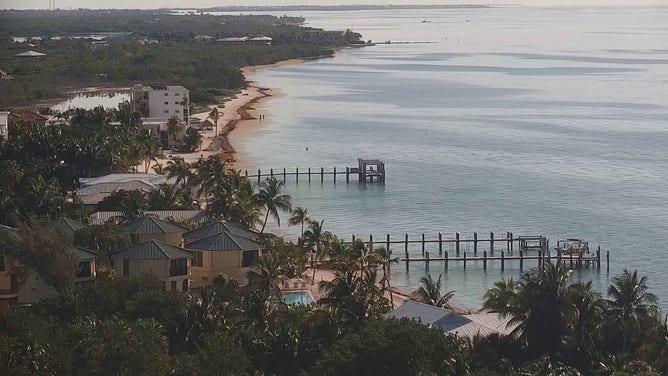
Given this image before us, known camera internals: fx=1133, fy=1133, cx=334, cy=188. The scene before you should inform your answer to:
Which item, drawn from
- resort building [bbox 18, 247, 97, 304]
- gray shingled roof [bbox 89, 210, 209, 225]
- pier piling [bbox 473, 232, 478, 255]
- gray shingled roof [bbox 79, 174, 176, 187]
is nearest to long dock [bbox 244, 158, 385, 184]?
gray shingled roof [bbox 79, 174, 176, 187]

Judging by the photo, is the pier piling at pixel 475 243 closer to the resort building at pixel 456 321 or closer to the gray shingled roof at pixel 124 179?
the gray shingled roof at pixel 124 179

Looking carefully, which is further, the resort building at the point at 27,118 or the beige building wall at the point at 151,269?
the resort building at the point at 27,118

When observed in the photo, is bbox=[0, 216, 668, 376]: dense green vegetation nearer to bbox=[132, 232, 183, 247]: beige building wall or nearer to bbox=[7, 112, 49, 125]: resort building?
bbox=[132, 232, 183, 247]: beige building wall

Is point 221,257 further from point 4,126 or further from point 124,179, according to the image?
point 4,126

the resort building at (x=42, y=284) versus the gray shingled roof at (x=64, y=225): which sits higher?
the gray shingled roof at (x=64, y=225)

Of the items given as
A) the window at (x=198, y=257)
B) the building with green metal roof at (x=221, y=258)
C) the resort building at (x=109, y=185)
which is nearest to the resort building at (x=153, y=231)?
the building with green metal roof at (x=221, y=258)

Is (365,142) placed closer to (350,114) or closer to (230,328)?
(350,114)

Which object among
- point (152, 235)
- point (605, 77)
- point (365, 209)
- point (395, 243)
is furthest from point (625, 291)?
point (605, 77)
